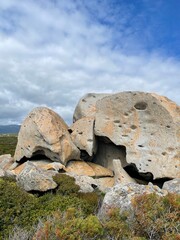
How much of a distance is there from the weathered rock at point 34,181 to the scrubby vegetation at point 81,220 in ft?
3.99

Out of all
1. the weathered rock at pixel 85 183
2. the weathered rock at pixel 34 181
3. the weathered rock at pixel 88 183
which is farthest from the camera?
the weathered rock at pixel 88 183

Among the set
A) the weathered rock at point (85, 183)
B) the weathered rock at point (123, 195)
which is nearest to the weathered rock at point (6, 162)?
the weathered rock at point (85, 183)

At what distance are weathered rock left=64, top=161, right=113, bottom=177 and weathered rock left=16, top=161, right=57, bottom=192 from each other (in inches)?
219

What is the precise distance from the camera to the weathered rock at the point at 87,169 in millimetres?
18719

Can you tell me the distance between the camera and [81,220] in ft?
20.4

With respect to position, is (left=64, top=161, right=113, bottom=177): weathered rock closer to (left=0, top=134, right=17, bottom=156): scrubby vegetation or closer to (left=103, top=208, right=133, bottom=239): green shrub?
(left=103, top=208, right=133, bottom=239): green shrub

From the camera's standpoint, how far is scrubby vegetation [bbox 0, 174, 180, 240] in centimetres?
603

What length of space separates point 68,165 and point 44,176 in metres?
6.52

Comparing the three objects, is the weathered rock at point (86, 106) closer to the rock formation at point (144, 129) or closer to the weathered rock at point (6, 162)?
the rock formation at point (144, 129)

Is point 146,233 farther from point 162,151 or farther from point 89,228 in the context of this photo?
point 162,151

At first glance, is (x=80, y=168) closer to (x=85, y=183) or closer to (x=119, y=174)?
(x=119, y=174)

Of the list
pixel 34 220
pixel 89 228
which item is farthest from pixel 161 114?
pixel 89 228

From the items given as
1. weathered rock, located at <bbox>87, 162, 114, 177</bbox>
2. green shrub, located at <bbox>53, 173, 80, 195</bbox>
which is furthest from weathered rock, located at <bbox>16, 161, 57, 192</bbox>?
weathered rock, located at <bbox>87, 162, 114, 177</bbox>

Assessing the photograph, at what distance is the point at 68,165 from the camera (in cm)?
1923
